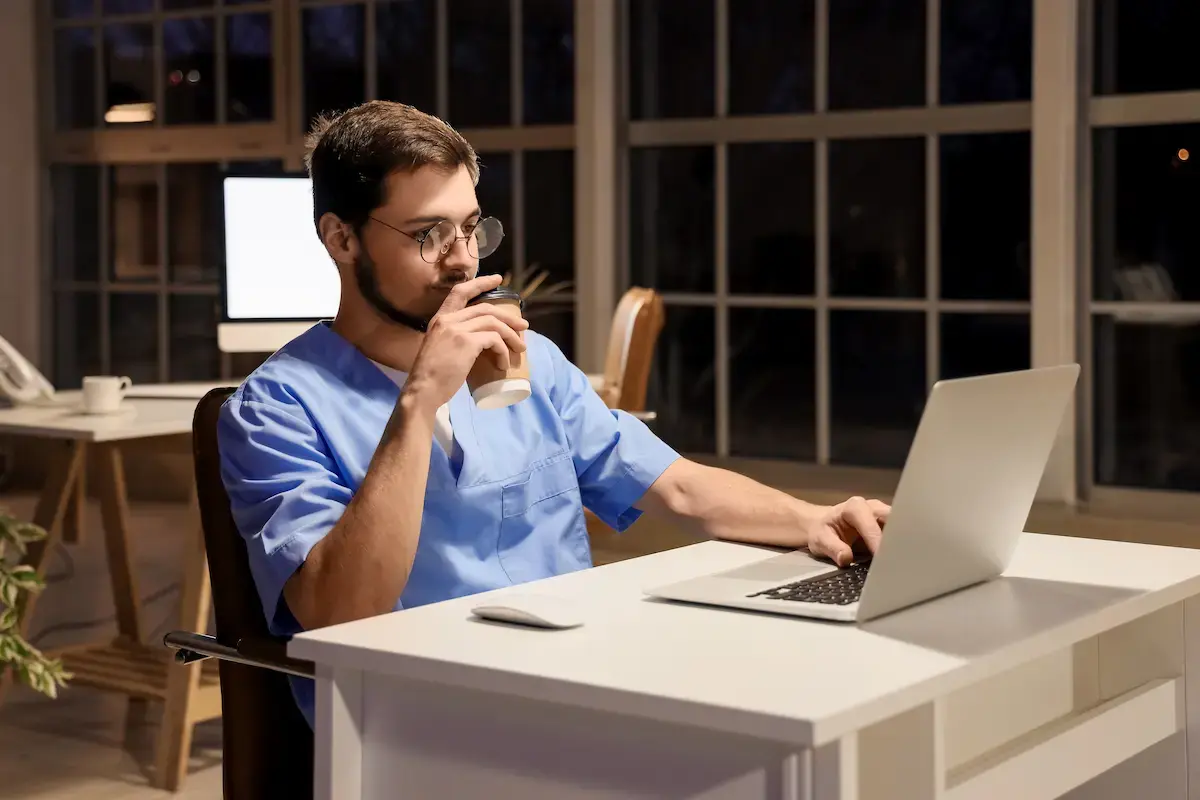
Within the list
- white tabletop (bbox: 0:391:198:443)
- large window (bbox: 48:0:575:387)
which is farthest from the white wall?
white tabletop (bbox: 0:391:198:443)

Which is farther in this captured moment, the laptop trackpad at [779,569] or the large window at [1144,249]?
the large window at [1144,249]

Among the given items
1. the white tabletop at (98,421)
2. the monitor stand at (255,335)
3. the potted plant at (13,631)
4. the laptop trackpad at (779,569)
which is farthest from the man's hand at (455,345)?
the monitor stand at (255,335)

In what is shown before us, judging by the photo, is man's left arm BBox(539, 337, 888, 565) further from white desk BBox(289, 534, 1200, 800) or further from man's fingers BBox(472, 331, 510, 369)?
man's fingers BBox(472, 331, 510, 369)

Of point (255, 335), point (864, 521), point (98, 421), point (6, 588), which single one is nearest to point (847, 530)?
point (864, 521)

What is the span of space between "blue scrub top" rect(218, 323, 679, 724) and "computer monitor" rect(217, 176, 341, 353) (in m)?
1.92

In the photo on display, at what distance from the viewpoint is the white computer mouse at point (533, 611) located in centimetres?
142

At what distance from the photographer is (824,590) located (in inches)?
61.6

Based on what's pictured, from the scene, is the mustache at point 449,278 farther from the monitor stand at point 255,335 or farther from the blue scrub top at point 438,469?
the monitor stand at point 255,335

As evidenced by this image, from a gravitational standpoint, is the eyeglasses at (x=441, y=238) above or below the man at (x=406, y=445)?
above

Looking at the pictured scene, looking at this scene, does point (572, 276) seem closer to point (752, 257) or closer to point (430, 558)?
point (752, 257)

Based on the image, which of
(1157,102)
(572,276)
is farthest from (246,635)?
(572,276)

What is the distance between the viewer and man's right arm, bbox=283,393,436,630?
1654mm

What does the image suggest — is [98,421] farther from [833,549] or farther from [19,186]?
[19,186]

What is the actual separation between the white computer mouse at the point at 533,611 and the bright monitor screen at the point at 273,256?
253cm
